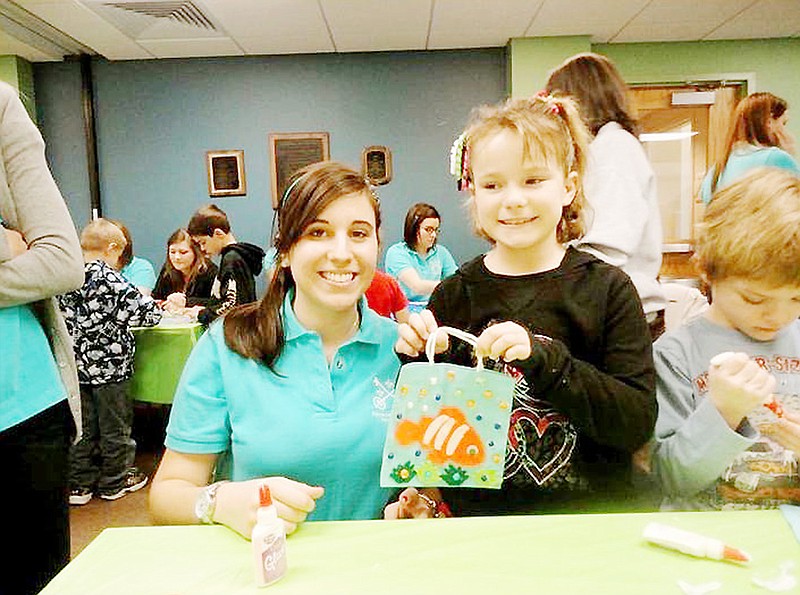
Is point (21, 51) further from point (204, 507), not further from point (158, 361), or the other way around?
point (204, 507)

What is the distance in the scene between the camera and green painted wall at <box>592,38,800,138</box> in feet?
17.8

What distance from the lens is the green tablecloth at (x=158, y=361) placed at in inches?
143

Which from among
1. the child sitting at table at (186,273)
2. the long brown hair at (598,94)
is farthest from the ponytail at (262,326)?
the child sitting at table at (186,273)

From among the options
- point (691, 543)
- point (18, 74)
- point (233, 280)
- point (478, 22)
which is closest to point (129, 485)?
point (233, 280)

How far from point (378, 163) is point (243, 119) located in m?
1.20

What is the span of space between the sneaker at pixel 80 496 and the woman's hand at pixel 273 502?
288cm

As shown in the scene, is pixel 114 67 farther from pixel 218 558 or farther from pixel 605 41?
pixel 218 558

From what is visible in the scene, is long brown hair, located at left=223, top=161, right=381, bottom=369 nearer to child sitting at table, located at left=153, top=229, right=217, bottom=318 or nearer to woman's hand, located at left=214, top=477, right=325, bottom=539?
woman's hand, located at left=214, top=477, right=325, bottom=539

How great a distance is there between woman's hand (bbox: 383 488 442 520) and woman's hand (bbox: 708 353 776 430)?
508 millimetres

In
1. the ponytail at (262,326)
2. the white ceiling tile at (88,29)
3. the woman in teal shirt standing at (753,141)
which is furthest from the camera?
the white ceiling tile at (88,29)

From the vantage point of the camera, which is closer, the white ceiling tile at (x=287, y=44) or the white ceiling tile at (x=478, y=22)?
the white ceiling tile at (x=478, y=22)

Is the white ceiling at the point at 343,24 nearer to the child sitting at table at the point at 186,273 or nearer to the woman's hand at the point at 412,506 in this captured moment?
the child sitting at table at the point at 186,273

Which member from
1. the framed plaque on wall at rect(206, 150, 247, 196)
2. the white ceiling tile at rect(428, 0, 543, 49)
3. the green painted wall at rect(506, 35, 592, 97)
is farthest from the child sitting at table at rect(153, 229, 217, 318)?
the green painted wall at rect(506, 35, 592, 97)

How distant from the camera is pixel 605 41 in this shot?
535 centimetres
